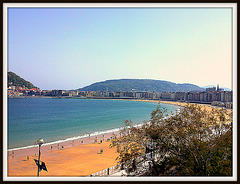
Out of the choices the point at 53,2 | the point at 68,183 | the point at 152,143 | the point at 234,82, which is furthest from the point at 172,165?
the point at 53,2

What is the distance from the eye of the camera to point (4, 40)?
17.0 feet

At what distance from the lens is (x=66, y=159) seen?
1527cm

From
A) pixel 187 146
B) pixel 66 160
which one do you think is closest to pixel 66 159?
pixel 66 160

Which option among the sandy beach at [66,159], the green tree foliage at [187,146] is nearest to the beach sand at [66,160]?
the sandy beach at [66,159]

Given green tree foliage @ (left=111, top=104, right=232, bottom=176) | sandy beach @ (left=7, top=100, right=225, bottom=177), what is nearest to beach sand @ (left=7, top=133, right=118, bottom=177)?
sandy beach @ (left=7, top=100, right=225, bottom=177)

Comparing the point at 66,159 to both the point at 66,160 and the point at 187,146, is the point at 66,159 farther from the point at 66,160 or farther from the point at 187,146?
the point at 187,146

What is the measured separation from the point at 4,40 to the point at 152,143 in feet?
19.5

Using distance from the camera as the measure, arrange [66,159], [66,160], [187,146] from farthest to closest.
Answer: [66,159] → [66,160] → [187,146]

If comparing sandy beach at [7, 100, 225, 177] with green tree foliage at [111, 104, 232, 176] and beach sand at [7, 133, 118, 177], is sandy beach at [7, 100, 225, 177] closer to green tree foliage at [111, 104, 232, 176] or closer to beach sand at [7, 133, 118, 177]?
beach sand at [7, 133, 118, 177]

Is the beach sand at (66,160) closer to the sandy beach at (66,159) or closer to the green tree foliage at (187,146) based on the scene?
the sandy beach at (66,159)

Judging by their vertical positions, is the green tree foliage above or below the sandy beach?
above

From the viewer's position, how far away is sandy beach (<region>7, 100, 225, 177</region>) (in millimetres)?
12188

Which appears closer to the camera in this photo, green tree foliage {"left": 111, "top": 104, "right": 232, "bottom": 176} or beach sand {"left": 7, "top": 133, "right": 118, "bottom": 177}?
green tree foliage {"left": 111, "top": 104, "right": 232, "bottom": 176}

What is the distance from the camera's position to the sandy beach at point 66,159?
12.2 m
